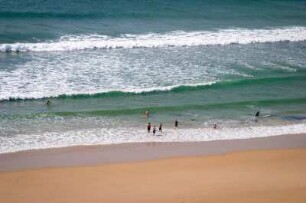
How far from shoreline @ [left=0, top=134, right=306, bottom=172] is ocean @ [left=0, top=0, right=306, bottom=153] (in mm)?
606

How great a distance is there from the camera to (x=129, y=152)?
938 inches

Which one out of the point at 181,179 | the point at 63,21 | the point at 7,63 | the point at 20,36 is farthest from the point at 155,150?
the point at 63,21

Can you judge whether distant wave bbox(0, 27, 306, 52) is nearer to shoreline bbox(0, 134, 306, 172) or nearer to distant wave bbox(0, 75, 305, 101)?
distant wave bbox(0, 75, 305, 101)

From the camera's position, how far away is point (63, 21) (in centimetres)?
4062

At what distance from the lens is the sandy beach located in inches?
778

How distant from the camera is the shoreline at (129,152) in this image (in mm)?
22430

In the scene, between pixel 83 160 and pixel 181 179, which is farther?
pixel 83 160

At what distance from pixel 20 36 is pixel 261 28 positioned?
18.6m

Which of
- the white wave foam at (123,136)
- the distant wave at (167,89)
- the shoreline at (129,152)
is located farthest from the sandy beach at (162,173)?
the distant wave at (167,89)

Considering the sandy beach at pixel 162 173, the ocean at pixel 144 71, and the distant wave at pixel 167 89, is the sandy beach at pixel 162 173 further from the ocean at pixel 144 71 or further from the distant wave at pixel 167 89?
the distant wave at pixel 167 89

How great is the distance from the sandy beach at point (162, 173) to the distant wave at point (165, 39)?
1362cm

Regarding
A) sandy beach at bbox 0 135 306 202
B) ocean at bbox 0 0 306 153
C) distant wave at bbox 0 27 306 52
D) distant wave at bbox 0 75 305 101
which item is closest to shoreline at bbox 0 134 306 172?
sandy beach at bbox 0 135 306 202

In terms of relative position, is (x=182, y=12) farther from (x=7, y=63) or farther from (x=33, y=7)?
(x=7, y=63)

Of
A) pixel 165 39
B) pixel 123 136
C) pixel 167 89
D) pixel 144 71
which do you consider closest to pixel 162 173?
pixel 123 136
